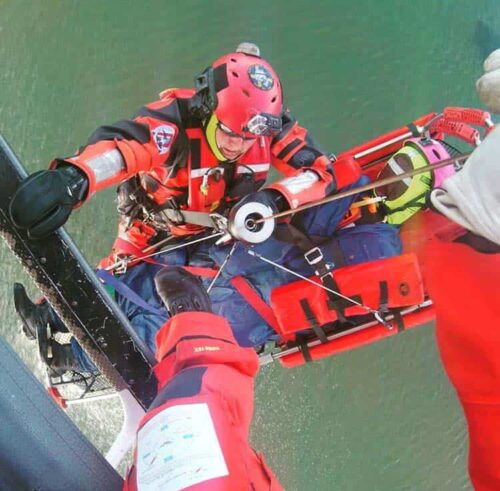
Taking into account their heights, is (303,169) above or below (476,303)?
below

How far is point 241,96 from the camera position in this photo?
139 cm

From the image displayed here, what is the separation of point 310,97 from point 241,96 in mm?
1255

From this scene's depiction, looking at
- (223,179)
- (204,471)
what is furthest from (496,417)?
(223,179)

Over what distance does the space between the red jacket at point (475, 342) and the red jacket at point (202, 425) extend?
241 millimetres

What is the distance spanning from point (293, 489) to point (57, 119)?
5.64ft

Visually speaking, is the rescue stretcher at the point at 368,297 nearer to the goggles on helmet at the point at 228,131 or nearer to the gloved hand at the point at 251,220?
the gloved hand at the point at 251,220

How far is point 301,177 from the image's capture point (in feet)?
4.83

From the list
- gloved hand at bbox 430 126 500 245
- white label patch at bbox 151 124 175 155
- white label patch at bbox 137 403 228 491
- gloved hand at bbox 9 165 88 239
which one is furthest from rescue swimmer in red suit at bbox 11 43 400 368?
gloved hand at bbox 430 126 500 245

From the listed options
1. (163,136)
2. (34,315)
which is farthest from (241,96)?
(34,315)

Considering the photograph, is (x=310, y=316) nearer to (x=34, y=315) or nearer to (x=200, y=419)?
(x=34, y=315)

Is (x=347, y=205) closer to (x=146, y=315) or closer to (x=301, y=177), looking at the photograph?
(x=301, y=177)

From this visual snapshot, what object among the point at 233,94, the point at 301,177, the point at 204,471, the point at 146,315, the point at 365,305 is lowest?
the point at 365,305

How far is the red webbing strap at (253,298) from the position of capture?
158 centimetres

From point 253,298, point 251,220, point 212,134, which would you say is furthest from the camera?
point 253,298
